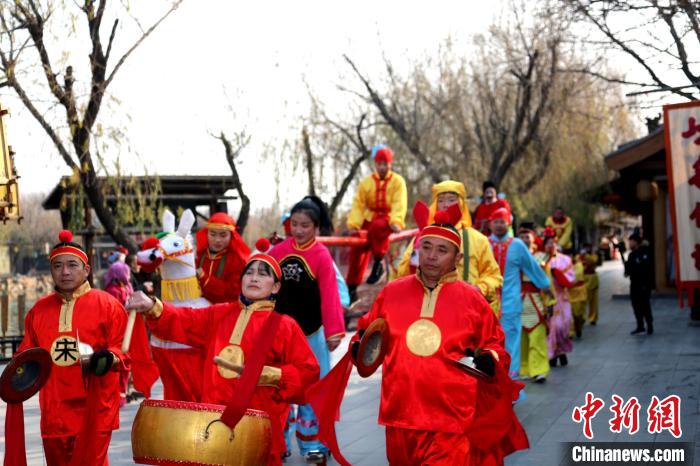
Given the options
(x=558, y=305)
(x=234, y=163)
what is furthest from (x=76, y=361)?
(x=234, y=163)

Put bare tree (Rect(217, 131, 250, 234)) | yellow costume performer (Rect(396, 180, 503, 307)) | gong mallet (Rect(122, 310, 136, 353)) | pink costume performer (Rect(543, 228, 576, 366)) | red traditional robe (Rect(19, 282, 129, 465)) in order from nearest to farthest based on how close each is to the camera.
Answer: gong mallet (Rect(122, 310, 136, 353))
red traditional robe (Rect(19, 282, 129, 465))
yellow costume performer (Rect(396, 180, 503, 307))
pink costume performer (Rect(543, 228, 576, 366))
bare tree (Rect(217, 131, 250, 234))

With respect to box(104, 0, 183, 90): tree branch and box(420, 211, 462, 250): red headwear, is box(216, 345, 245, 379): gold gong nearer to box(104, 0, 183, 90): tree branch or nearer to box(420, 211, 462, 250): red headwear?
box(420, 211, 462, 250): red headwear

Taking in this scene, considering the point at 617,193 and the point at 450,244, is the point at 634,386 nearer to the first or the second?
the point at 450,244

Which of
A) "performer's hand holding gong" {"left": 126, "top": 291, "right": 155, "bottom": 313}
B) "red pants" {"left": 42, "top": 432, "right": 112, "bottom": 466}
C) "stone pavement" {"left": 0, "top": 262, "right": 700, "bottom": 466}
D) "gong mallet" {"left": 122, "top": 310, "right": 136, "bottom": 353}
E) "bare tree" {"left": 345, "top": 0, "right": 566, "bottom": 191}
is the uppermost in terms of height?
"bare tree" {"left": 345, "top": 0, "right": 566, "bottom": 191}

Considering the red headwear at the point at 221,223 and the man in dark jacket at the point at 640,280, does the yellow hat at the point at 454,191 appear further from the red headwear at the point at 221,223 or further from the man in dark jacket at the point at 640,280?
the man in dark jacket at the point at 640,280

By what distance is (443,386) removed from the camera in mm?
5254

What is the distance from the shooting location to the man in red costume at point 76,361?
224 inches

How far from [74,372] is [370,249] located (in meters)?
6.61

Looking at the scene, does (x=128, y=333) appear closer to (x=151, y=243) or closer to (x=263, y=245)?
(x=263, y=245)

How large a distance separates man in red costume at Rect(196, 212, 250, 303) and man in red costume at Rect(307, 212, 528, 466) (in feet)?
8.05

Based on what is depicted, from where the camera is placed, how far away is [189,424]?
4.77m

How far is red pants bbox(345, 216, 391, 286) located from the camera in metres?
11.9

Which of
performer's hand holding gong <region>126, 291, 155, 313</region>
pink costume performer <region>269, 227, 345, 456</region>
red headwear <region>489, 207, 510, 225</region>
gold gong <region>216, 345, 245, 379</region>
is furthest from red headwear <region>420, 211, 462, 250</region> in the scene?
red headwear <region>489, 207, 510, 225</region>

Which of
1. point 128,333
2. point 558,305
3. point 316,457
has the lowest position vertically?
point 316,457
